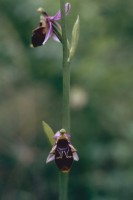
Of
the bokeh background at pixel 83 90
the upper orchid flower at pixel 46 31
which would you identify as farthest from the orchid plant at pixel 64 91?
the bokeh background at pixel 83 90

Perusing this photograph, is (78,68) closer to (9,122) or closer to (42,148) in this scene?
(42,148)

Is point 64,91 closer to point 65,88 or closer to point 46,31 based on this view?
point 65,88

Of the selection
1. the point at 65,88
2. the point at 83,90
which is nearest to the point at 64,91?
the point at 65,88

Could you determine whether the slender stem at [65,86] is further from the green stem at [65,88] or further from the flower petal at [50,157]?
the flower petal at [50,157]

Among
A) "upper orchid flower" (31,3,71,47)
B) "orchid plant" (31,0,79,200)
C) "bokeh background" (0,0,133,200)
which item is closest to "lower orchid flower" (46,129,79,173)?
"orchid plant" (31,0,79,200)

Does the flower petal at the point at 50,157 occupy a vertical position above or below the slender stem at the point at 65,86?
below

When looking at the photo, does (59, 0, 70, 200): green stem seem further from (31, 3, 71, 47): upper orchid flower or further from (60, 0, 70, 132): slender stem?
(31, 3, 71, 47): upper orchid flower

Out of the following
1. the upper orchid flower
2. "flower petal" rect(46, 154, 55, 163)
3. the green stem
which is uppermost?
the upper orchid flower
